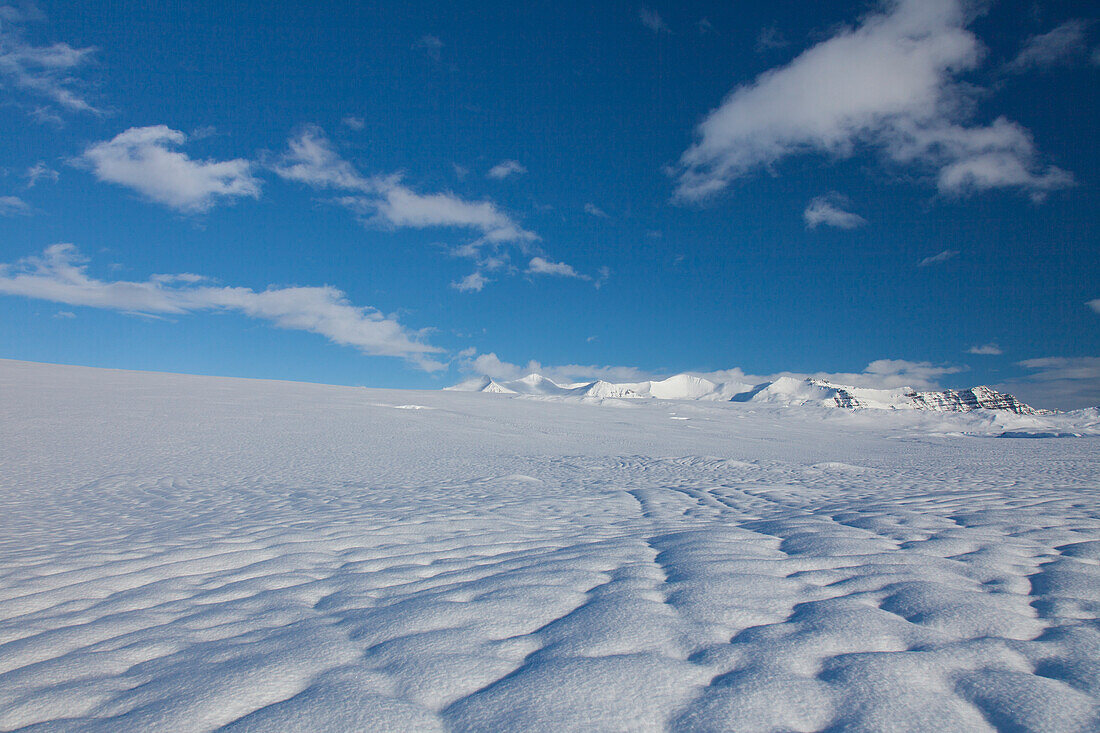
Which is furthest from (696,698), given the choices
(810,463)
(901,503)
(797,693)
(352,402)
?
(352,402)

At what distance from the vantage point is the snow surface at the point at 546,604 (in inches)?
72.1

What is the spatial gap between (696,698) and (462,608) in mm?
1411

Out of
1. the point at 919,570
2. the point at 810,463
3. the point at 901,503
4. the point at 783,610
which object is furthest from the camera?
the point at 810,463

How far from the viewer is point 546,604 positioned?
2.82 metres

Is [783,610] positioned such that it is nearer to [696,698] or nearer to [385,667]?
[696,698]

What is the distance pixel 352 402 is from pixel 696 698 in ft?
81.0

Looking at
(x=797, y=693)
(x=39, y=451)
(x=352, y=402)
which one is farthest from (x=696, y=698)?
(x=352, y=402)

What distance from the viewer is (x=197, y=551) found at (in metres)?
4.60

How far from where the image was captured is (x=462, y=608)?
281 cm

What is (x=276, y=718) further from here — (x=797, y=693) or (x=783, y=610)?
(x=783, y=610)

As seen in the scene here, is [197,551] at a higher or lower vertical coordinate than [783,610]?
lower

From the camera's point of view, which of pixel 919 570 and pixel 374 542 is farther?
pixel 374 542

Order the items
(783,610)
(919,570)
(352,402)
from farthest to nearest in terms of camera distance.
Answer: (352,402)
(919,570)
(783,610)

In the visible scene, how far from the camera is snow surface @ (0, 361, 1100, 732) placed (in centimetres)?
183
